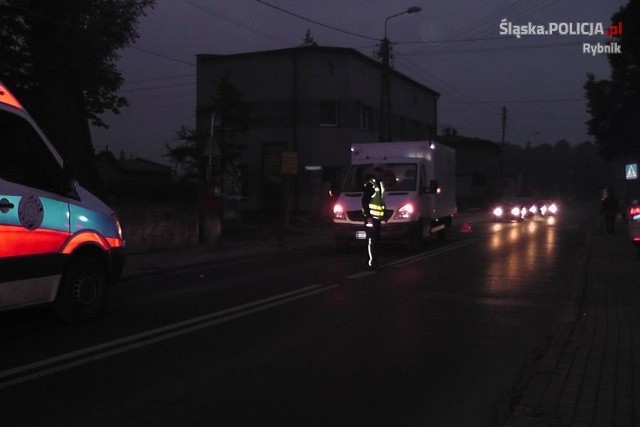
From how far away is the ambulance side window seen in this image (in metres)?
6.90

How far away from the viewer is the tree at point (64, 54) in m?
15.9

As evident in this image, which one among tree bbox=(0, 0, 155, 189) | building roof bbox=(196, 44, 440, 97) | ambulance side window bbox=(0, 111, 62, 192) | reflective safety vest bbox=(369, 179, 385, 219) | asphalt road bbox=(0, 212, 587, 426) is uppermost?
building roof bbox=(196, 44, 440, 97)

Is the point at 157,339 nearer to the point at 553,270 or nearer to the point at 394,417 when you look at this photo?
the point at 394,417

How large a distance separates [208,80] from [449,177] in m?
22.3

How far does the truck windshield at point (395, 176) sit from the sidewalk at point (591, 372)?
7.46 meters

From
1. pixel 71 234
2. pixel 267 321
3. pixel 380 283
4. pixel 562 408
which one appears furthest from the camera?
pixel 380 283

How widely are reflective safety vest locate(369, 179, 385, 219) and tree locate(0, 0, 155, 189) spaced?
7911mm

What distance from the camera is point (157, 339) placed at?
7.14m

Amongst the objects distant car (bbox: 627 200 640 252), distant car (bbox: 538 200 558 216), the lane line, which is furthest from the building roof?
the lane line

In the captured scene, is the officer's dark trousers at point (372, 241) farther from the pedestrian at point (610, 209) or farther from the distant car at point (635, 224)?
the pedestrian at point (610, 209)

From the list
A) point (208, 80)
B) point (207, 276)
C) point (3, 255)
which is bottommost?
point (207, 276)

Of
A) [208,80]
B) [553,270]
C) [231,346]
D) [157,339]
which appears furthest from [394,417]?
[208,80]

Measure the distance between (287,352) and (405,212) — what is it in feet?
32.6

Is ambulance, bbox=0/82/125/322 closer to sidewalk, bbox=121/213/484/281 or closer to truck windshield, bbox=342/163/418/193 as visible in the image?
sidewalk, bbox=121/213/484/281
